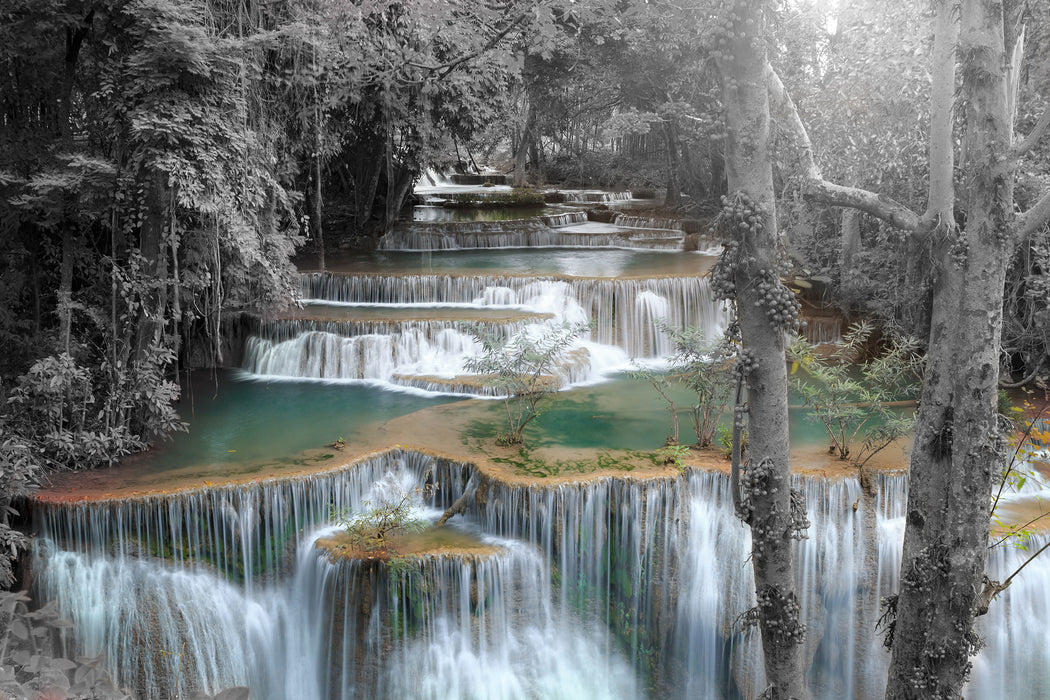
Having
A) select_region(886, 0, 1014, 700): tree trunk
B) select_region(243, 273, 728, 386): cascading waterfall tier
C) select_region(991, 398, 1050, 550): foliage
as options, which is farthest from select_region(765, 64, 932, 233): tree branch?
select_region(243, 273, 728, 386): cascading waterfall tier

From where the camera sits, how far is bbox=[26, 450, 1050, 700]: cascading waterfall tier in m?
7.15

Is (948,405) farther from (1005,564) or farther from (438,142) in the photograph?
(438,142)

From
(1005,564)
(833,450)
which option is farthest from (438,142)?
(1005,564)

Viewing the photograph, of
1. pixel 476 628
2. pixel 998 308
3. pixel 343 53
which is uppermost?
pixel 343 53

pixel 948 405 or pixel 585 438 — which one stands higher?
pixel 948 405

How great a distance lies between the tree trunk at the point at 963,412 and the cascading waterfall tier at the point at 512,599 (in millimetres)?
2241

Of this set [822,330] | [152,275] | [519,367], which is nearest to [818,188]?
[519,367]

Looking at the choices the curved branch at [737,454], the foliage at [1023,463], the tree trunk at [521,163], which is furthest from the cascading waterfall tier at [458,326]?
the tree trunk at [521,163]

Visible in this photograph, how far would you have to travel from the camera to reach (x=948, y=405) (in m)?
5.14

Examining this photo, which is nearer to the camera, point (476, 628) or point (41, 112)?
point (476, 628)

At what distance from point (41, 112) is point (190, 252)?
7.45 ft

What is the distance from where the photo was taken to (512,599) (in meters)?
7.22

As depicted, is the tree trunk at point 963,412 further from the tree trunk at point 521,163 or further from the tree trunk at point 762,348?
the tree trunk at point 521,163

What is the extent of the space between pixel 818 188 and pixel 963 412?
161 cm
